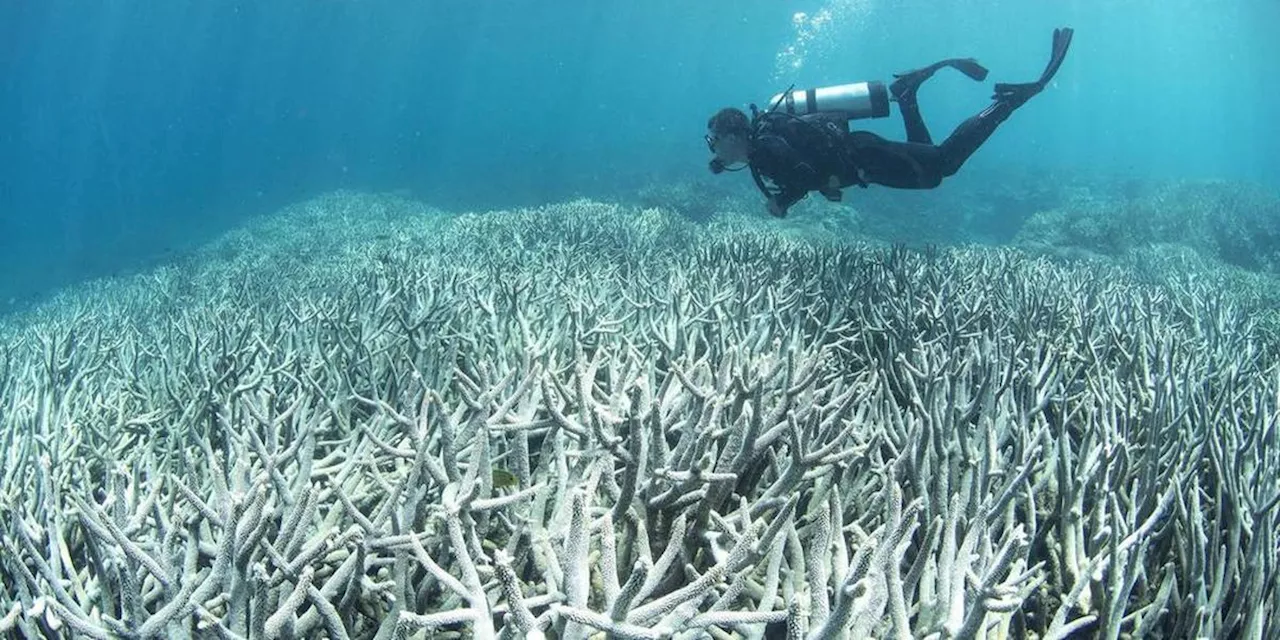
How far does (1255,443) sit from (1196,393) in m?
0.91

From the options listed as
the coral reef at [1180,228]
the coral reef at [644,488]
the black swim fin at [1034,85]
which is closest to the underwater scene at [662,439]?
the coral reef at [644,488]

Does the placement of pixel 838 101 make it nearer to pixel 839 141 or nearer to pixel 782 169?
pixel 839 141

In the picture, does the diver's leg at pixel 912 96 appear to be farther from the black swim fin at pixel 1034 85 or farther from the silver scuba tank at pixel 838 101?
the silver scuba tank at pixel 838 101

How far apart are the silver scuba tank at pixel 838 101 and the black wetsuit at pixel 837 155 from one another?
35 cm

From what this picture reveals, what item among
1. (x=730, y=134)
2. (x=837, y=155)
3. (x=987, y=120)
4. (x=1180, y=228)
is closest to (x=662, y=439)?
(x=730, y=134)

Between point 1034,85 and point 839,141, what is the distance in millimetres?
2967

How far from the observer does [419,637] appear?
1.72 meters

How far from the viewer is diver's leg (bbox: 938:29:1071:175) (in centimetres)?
793

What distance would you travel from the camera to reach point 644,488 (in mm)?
1970

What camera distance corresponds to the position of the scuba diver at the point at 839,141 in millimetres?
7074

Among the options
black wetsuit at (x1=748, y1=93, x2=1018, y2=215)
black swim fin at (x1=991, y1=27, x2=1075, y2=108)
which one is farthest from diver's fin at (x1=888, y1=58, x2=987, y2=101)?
black wetsuit at (x1=748, y1=93, x2=1018, y2=215)

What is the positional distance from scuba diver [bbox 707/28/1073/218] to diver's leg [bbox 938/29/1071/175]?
1 cm

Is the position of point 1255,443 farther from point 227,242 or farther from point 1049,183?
point 1049,183

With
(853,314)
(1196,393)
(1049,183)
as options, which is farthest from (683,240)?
(1049,183)
